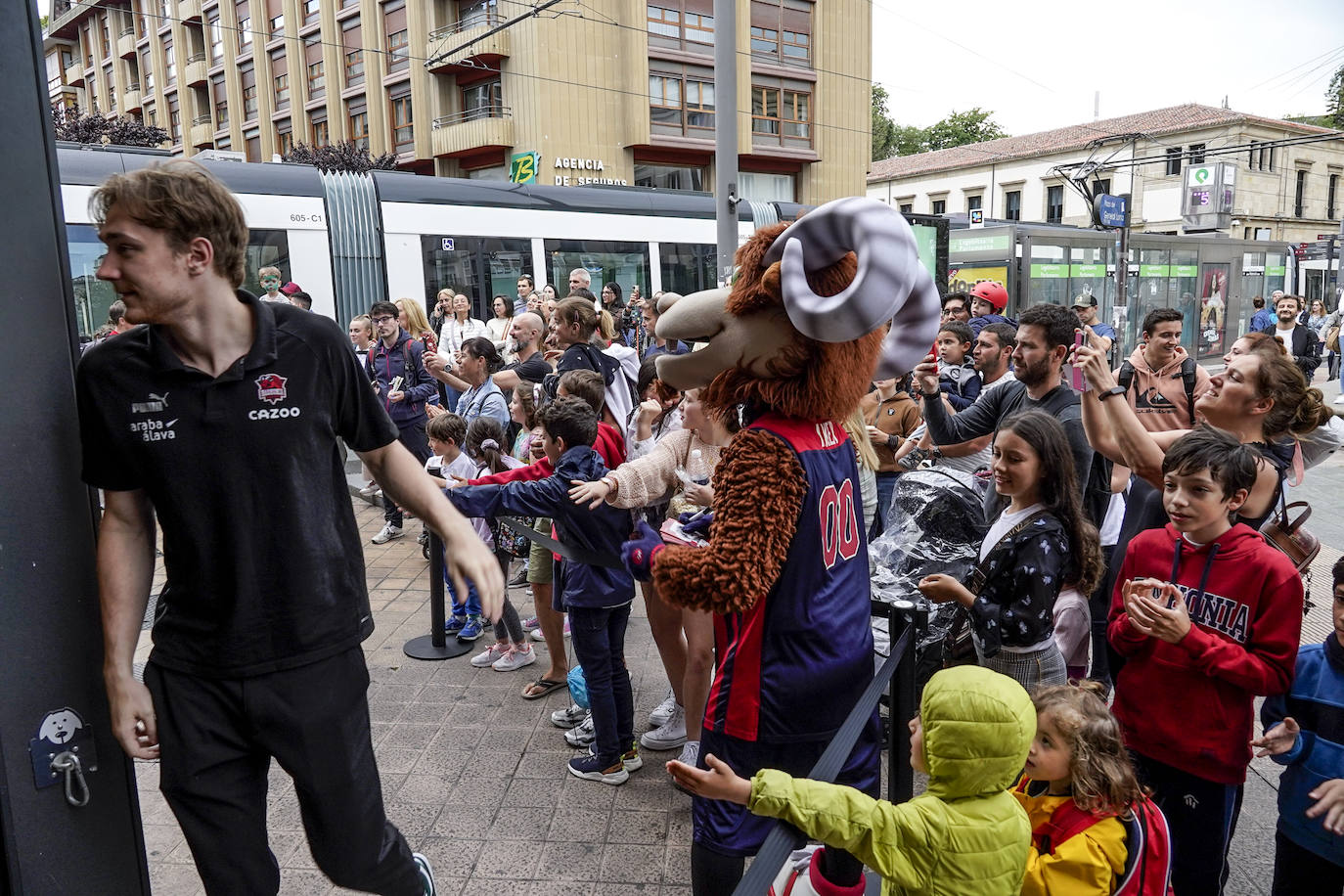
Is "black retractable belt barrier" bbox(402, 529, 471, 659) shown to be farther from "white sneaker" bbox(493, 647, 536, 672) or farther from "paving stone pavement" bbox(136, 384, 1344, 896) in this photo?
"white sneaker" bbox(493, 647, 536, 672)

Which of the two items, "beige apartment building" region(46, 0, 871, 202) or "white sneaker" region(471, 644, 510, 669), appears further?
"beige apartment building" region(46, 0, 871, 202)

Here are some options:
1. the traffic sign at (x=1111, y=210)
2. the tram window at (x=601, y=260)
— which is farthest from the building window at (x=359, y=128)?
the traffic sign at (x=1111, y=210)

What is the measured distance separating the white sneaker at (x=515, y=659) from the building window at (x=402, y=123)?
105 feet

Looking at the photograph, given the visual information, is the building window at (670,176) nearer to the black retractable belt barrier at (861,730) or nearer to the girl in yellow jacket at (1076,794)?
the black retractable belt barrier at (861,730)

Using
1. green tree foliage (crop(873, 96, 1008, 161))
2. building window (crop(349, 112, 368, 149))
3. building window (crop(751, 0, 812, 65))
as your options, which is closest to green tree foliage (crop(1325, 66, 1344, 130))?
green tree foliage (crop(873, 96, 1008, 161))

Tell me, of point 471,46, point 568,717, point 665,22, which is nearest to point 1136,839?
point 568,717

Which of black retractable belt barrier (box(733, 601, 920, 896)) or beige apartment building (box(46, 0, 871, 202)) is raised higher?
beige apartment building (box(46, 0, 871, 202))

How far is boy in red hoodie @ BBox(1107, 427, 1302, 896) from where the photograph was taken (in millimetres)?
2305

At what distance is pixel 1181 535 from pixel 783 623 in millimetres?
1217

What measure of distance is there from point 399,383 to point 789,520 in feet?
19.2

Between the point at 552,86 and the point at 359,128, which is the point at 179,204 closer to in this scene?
the point at 552,86

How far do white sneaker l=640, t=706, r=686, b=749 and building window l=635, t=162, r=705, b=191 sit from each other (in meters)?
29.7

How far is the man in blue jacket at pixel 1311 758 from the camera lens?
7.17 ft

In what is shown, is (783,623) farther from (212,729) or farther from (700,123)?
(700,123)
